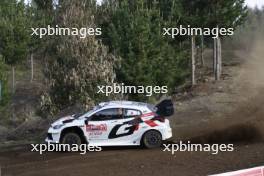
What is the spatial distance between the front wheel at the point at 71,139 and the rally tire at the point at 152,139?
2.05m

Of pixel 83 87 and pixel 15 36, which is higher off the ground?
pixel 15 36

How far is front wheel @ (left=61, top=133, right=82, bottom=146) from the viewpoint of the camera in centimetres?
1567

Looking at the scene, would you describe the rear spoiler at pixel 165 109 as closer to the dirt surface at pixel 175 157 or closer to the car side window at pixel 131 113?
the car side window at pixel 131 113

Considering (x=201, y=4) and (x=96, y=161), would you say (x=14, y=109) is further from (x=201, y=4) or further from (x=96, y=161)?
(x=96, y=161)

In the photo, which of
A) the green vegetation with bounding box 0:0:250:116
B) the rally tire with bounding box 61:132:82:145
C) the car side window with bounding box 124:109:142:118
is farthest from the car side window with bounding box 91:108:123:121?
the green vegetation with bounding box 0:0:250:116

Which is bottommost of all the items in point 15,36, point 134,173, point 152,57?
point 134,173

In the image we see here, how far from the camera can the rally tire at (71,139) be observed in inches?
617

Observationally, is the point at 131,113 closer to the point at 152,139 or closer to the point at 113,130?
the point at 113,130

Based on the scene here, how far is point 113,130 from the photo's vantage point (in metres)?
15.7

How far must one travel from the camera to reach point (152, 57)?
77.9 feet

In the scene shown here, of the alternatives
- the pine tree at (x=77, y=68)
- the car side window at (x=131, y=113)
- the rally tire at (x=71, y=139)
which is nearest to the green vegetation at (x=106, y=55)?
the pine tree at (x=77, y=68)

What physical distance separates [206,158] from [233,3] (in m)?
20.8

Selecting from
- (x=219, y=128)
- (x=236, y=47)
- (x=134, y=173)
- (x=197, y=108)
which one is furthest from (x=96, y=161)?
(x=236, y=47)

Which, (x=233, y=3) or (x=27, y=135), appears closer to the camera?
(x=27, y=135)
